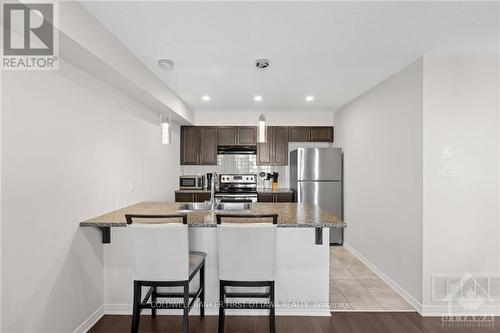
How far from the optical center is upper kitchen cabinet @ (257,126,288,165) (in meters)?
5.53

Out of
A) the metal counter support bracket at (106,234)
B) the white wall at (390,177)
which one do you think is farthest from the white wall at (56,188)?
the white wall at (390,177)

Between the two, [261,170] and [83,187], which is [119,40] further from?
[261,170]

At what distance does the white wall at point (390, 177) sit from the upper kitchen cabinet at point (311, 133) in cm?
82

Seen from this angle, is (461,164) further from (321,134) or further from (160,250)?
(321,134)

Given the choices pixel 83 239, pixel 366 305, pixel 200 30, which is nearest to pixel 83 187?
pixel 83 239

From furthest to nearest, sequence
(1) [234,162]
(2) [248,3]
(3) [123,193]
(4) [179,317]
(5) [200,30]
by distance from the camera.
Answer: (1) [234,162], (3) [123,193], (4) [179,317], (5) [200,30], (2) [248,3]

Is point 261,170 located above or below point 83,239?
above

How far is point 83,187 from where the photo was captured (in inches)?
96.9

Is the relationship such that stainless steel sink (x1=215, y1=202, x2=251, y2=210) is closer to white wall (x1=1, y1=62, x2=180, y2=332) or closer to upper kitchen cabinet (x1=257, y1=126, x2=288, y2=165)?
white wall (x1=1, y1=62, x2=180, y2=332)

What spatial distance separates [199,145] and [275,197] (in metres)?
1.77

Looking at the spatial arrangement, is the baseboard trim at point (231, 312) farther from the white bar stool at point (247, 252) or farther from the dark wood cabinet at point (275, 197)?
the dark wood cabinet at point (275, 197)

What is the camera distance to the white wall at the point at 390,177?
2.86 m

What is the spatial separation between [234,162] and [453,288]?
12.9 feet

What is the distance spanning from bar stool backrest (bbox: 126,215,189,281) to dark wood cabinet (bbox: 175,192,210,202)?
304 cm
